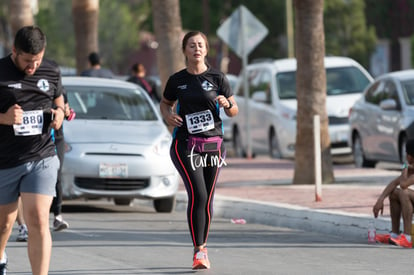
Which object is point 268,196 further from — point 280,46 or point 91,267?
point 280,46

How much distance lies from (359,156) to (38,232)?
44.5ft

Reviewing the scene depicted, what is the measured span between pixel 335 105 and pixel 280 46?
44.6 meters

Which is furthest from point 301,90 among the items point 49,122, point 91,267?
point 49,122

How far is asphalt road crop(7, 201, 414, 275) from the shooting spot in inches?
389

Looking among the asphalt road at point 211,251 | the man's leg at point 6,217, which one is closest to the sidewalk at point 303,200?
the asphalt road at point 211,251

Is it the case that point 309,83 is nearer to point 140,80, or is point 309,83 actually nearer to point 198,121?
point 140,80

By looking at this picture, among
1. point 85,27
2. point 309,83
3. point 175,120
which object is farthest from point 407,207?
point 85,27

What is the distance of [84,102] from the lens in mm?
16125

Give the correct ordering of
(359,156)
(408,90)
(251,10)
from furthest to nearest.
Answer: (251,10) < (359,156) < (408,90)

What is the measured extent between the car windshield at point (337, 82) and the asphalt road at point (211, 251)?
31.0 ft

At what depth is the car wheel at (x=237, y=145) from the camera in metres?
26.0

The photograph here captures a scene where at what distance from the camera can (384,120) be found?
19391mm

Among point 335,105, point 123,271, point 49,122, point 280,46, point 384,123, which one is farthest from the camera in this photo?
point 280,46

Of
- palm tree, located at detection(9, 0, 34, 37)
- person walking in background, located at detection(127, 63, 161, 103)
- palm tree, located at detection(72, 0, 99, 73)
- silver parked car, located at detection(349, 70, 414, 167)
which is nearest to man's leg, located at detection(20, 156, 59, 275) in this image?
silver parked car, located at detection(349, 70, 414, 167)
